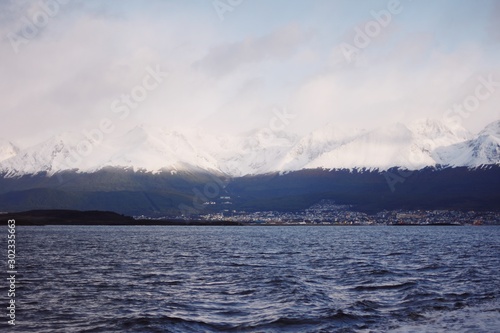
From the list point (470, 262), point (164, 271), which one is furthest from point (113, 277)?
point (470, 262)

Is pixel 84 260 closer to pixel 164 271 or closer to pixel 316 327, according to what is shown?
pixel 164 271

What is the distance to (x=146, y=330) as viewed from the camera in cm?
4431

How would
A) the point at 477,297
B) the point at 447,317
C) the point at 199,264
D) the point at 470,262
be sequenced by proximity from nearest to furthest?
the point at 447,317, the point at 477,297, the point at 199,264, the point at 470,262

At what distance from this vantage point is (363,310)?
5225 cm

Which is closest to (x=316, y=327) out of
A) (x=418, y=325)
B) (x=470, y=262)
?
(x=418, y=325)

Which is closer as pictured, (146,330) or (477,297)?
(146,330)

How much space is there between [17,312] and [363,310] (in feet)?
95.3

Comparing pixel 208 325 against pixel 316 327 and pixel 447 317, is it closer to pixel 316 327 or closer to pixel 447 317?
pixel 316 327

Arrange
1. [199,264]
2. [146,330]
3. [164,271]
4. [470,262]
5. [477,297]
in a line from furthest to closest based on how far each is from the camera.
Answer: [470,262] < [199,264] < [164,271] < [477,297] < [146,330]

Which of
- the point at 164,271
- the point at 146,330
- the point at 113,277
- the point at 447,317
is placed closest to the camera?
the point at 146,330

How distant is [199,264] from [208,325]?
4960 centimetres

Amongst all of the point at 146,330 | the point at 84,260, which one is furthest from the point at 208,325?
the point at 84,260

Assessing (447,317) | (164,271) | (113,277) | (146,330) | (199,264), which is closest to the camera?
(146,330)

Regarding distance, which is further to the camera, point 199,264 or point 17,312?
point 199,264
